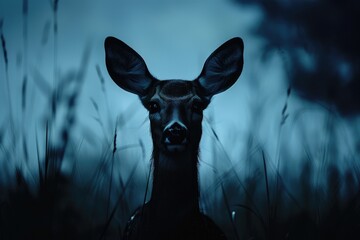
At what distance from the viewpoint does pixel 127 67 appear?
3602 mm

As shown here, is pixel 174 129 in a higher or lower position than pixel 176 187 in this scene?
higher

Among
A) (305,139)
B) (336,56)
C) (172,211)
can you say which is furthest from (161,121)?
(336,56)

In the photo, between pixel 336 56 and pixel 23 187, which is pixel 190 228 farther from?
pixel 336 56

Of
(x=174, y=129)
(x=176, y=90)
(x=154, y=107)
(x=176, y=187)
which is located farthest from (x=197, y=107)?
(x=176, y=187)

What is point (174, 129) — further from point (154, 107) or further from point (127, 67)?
point (127, 67)

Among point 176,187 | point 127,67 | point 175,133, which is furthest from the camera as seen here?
point 127,67

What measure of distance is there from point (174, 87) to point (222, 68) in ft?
1.74

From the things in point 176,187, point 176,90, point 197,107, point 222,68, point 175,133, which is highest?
point 222,68

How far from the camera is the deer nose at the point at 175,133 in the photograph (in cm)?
285

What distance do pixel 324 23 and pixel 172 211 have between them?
6205 millimetres

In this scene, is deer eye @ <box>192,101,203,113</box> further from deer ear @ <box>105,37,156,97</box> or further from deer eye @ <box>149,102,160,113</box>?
deer ear @ <box>105,37,156,97</box>

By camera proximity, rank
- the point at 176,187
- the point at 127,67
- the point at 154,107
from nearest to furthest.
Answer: the point at 176,187 < the point at 154,107 < the point at 127,67

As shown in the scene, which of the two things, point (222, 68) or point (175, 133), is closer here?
point (175, 133)

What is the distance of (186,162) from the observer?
302 cm
